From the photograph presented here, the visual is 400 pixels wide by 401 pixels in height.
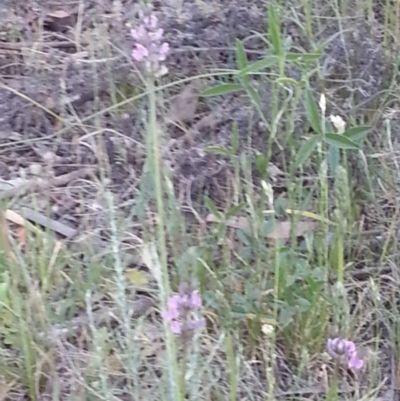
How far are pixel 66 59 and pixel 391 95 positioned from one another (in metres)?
0.73

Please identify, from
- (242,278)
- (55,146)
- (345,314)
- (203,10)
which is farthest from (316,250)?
(203,10)

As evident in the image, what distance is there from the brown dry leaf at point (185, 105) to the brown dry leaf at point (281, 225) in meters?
0.28

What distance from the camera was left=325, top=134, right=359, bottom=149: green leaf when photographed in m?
1.41

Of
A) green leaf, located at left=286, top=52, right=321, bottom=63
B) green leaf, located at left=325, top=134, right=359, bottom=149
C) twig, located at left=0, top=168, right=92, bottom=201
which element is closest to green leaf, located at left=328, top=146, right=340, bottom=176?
green leaf, located at left=325, top=134, right=359, bottom=149

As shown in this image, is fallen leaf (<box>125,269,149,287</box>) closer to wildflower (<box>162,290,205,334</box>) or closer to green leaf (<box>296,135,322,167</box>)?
green leaf (<box>296,135,322,167</box>)

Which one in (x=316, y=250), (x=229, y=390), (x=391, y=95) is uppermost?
(x=391, y=95)

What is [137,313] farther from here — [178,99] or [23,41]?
[23,41]

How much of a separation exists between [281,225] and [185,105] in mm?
430

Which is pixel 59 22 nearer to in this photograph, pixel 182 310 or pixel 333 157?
pixel 333 157

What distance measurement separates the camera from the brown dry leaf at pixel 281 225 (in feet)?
4.88

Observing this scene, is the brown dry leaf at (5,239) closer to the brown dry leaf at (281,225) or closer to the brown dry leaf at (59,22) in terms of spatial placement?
the brown dry leaf at (281,225)

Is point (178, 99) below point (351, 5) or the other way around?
below

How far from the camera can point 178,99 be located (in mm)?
1820

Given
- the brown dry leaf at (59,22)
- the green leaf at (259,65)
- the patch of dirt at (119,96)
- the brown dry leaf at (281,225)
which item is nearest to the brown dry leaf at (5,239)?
the patch of dirt at (119,96)
